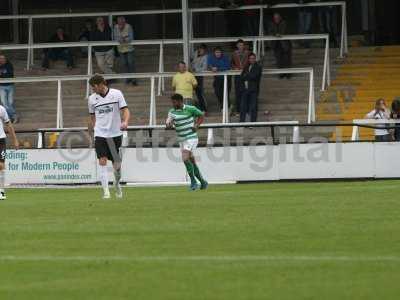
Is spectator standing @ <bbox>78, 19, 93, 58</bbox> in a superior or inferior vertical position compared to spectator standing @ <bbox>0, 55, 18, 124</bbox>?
superior

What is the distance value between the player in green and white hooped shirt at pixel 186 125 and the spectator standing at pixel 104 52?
10907 millimetres

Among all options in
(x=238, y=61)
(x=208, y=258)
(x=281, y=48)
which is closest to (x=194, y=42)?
(x=238, y=61)

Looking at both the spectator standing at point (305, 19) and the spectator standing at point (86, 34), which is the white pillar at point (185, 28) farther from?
the spectator standing at point (86, 34)

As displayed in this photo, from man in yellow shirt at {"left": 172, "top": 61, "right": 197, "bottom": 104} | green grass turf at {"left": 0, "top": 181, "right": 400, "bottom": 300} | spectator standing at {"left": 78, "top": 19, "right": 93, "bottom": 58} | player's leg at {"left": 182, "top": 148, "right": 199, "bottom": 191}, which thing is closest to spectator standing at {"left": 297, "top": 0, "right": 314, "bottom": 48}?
man in yellow shirt at {"left": 172, "top": 61, "right": 197, "bottom": 104}

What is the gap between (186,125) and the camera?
25516 mm

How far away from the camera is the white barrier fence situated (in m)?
29.1

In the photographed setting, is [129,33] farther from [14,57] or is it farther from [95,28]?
[14,57]

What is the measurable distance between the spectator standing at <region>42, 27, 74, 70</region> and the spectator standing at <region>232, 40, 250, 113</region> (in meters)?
5.80

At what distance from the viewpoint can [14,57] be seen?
39.8 meters

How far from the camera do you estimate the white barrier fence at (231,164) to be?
2906cm

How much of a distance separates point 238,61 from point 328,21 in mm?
3795

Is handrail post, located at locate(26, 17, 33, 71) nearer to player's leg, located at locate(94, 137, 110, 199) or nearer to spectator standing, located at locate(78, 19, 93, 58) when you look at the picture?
spectator standing, located at locate(78, 19, 93, 58)

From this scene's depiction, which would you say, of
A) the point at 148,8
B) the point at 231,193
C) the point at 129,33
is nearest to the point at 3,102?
the point at 129,33

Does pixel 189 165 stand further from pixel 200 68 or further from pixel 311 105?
pixel 200 68
